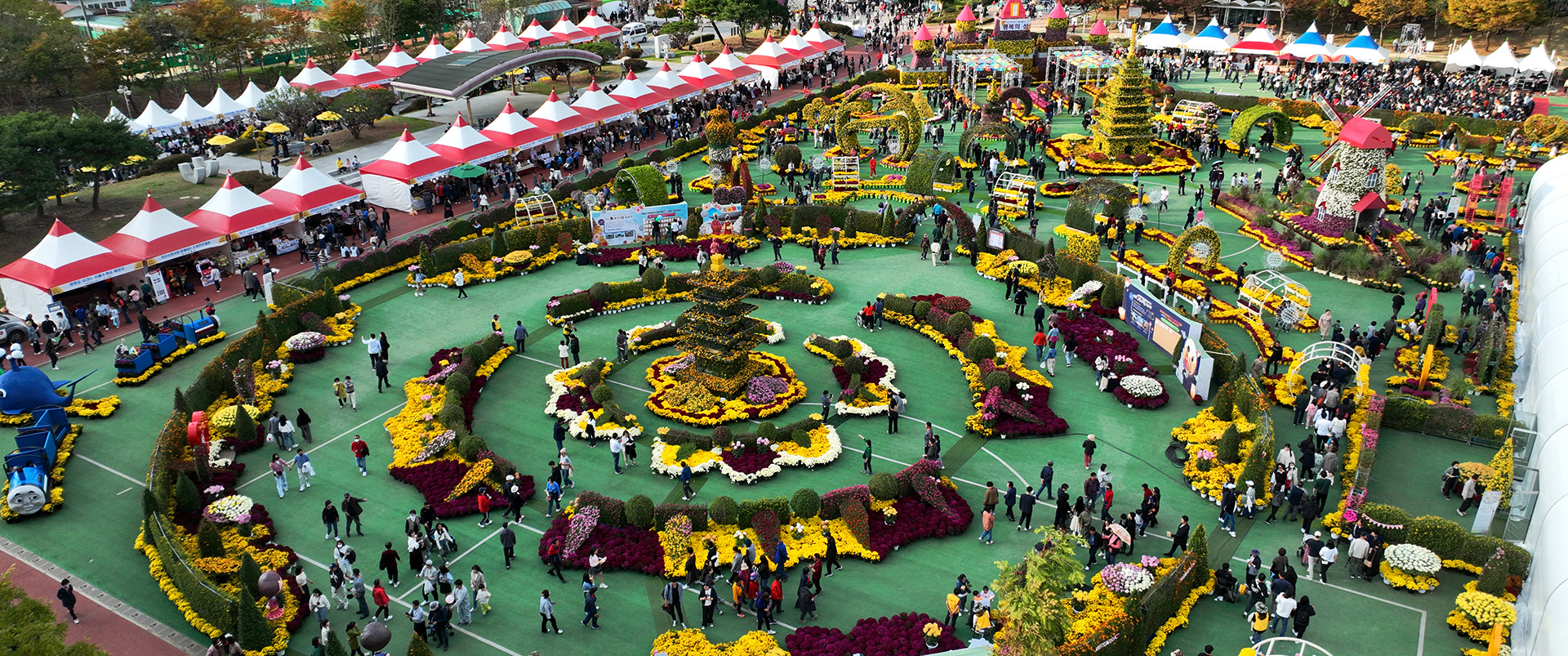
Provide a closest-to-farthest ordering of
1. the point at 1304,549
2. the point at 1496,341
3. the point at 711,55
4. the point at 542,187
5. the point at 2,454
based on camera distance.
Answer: the point at 1304,549 → the point at 2,454 → the point at 1496,341 → the point at 542,187 → the point at 711,55

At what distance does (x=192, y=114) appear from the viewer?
195 ft

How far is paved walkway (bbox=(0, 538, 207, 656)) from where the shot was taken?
21422 mm

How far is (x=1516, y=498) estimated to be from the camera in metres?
23.2

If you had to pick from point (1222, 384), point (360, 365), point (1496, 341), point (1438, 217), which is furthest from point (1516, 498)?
point (360, 365)

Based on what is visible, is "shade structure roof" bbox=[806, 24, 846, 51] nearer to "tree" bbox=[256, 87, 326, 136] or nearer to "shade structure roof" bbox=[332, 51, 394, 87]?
"shade structure roof" bbox=[332, 51, 394, 87]

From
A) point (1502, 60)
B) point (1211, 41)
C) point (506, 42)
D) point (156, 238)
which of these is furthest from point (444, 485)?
point (1502, 60)

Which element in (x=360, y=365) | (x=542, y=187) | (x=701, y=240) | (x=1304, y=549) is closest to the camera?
(x=1304, y=549)

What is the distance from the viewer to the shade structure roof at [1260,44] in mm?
74000

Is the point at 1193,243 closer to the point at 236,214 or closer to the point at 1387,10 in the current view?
the point at 236,214

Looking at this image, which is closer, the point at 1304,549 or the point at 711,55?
the point at 1304,549

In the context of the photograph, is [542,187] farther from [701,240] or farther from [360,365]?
[360,365]

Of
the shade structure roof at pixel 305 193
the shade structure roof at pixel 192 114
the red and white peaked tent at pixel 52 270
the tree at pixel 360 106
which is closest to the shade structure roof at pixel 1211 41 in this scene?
the tree at pixel 360 106

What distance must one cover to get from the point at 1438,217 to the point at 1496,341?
1367cm

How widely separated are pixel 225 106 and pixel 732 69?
1188 inches
